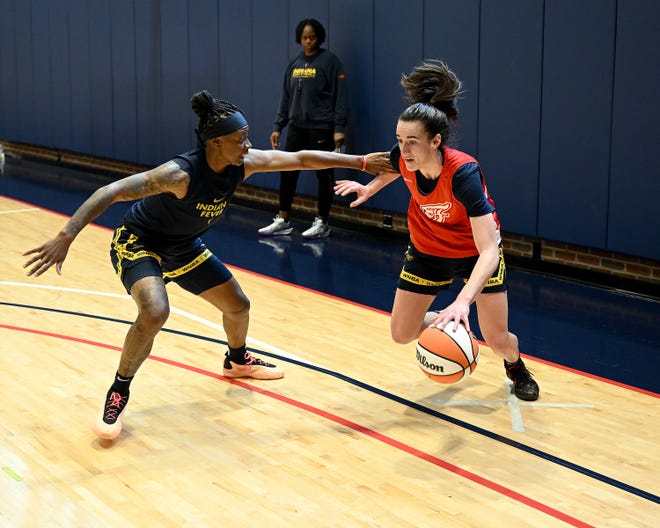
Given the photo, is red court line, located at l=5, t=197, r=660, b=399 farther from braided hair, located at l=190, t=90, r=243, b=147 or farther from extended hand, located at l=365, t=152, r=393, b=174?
braided hair, located at l=190, t=90, r=243, b=147

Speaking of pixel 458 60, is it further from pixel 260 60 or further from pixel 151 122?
pixel 151 122

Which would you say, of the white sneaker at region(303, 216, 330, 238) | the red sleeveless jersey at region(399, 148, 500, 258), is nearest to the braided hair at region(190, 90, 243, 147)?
the red sleeveless jersey at region(399, 148, 500, 258)

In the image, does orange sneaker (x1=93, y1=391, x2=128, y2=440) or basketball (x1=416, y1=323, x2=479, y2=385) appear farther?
orange sneaker (x1=93, y1=391, x2=128, y2=440)

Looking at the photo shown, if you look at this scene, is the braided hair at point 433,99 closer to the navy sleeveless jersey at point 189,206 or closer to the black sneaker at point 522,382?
the navy sleeveless jersey at point 189,206

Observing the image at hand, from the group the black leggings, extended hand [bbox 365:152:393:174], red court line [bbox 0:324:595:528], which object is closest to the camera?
red court line [bbox 0:324:595:528]

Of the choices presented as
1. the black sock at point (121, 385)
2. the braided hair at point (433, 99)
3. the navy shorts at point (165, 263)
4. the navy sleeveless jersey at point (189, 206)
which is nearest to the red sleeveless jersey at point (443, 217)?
the braided hair at point (433, 99)

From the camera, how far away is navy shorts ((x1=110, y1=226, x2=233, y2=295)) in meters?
4.69

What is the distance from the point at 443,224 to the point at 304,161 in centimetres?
85

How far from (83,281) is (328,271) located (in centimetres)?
214

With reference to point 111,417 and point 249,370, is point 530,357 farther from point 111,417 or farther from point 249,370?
point 111,417

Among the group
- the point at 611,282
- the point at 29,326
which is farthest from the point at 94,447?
the point at 611,282

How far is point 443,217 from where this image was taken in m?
4.74

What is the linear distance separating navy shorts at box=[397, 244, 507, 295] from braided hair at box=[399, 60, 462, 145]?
658 mm

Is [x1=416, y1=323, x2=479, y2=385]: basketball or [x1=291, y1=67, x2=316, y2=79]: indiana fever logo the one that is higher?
[x1=291, y1=67, x2=316, y2=79]: indiana fever logo
